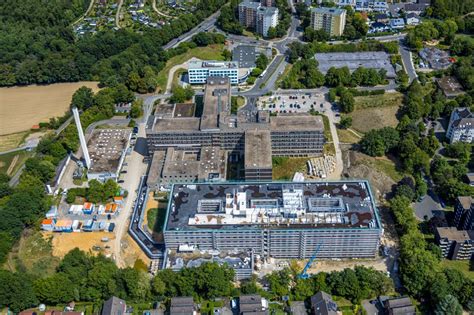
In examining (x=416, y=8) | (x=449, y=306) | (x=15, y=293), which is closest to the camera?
(x=449, y=306)

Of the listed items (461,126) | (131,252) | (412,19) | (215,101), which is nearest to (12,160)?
(131,252)

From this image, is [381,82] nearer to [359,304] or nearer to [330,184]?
[330,184]

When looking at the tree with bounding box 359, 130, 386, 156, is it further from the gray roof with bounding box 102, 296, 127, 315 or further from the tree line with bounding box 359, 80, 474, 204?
the gray roof with bounding box 102, 296, 127, 315

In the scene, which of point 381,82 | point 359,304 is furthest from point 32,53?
point 359,304

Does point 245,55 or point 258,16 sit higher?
point 258,16

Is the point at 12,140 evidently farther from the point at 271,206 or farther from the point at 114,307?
the point at 271,206
